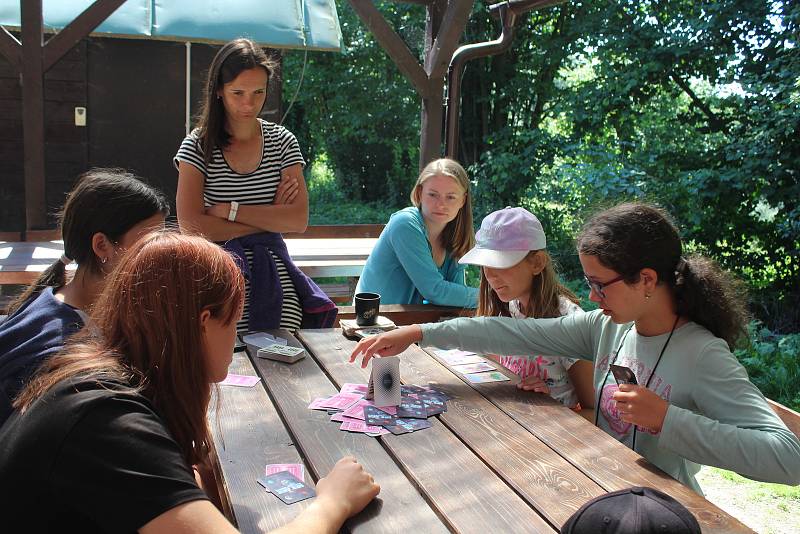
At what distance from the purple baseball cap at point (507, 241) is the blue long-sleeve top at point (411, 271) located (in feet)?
2.56

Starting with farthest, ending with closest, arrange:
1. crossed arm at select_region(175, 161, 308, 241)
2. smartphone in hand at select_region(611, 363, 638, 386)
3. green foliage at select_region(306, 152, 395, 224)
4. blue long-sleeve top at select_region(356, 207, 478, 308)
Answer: green foliage at select_region(306, 152, 395, 224), blue long-sleeve top at select_region(356, 207, 478, 308), crossed arm at select_region(175, 161, 308, 241), smartphone in hand at select_region(611, 363, 638, 386)

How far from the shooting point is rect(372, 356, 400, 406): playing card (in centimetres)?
223

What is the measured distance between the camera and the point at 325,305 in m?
3.32

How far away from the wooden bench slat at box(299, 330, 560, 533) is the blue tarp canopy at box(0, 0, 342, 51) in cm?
620

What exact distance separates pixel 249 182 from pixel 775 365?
4.22 metres

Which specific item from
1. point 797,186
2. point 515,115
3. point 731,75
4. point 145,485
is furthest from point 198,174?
point 515,115

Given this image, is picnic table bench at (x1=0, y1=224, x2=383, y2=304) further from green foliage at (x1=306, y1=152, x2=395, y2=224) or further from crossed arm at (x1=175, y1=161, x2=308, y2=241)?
green foliage at (x1=306, y1=152, x2=395, y2=224)

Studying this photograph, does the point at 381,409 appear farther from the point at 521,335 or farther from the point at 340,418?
the point at 521,335

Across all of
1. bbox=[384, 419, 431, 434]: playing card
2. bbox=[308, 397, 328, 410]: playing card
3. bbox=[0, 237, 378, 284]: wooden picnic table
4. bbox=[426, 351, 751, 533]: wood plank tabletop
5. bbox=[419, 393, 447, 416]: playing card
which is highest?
bbox=[426, 351, 751, 533]: wood plank tabletop

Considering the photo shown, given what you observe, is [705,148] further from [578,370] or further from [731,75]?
[578,370]

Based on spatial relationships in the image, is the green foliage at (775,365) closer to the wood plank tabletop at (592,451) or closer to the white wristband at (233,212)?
the wood plank tabletop at (592,451)

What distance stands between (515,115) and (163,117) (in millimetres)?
5293

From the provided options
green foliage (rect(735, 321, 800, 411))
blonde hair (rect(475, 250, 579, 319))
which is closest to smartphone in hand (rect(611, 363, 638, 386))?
blonde hair (rect(475, 250, 579, 319))

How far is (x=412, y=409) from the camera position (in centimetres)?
225
